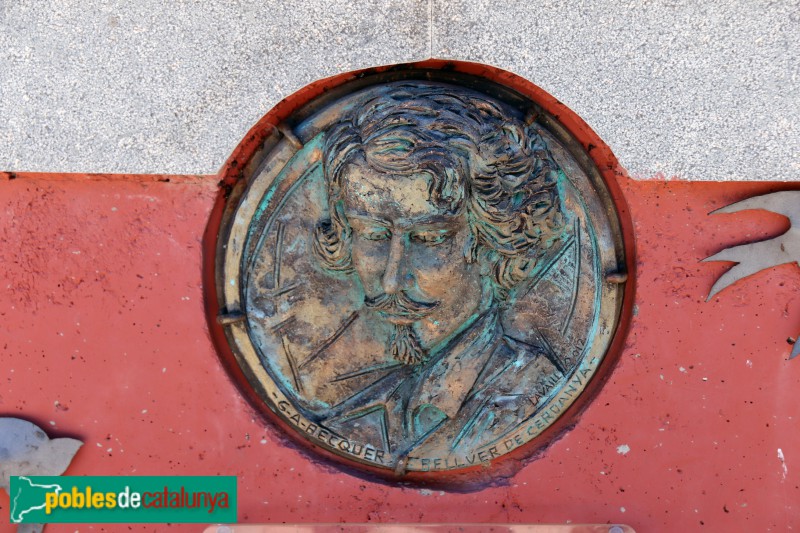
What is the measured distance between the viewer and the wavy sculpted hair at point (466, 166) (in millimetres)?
2100

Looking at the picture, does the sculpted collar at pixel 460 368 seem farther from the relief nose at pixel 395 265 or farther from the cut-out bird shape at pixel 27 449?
the cut-out bird shape at pixel 27 449

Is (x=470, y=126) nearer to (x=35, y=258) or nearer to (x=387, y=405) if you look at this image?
(x=387, y=405)

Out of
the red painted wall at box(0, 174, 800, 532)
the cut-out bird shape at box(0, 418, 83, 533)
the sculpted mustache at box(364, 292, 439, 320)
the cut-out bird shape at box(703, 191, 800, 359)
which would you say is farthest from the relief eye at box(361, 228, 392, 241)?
the cut-out bird shape at box(0, 418, 83, 533)

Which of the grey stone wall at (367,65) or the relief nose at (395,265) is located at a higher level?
the grey stone wall at (367,65)

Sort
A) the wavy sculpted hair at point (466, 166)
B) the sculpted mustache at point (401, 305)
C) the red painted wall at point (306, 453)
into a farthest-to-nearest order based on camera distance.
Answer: the red painted wall at point (306, 453)
the sculpted mustache at point (401, 305)
the wavy sculpted hair at point (466, 166)

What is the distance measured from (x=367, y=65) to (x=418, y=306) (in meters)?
0.75

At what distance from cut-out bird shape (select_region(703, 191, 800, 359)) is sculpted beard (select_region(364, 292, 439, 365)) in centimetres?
92

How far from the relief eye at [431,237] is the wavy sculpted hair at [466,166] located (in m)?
0.08

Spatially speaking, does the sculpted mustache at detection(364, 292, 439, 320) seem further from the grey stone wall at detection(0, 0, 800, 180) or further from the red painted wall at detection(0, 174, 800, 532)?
the grey stone wall at detection(0, 0, 800, 180)

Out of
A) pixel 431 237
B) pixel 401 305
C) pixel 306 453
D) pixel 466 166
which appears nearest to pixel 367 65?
pixel 466 166

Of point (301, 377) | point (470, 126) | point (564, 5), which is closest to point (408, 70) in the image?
point (470, 126)

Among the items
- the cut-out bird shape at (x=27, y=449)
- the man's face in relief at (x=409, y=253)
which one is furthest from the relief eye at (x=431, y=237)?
the cut-out bird shape at (x=27, y=449)

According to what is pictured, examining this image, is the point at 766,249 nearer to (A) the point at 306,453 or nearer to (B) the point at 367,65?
(B) the point at 367,65

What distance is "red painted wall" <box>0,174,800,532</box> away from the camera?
234 cm
